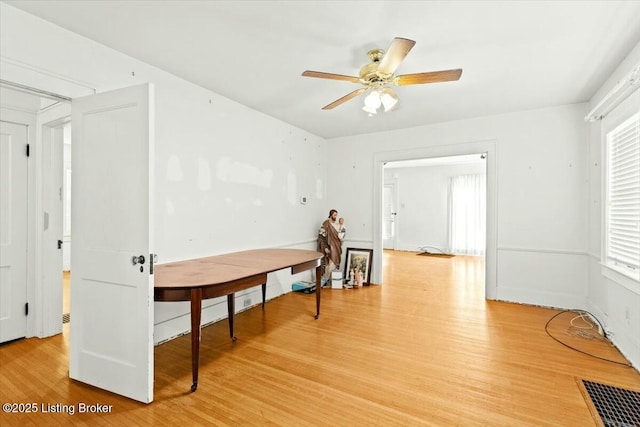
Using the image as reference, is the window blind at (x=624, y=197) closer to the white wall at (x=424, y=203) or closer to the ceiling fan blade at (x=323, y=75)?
the ceiling fan blade at (x=323, y=75)

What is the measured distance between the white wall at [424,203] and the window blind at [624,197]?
5335 mm

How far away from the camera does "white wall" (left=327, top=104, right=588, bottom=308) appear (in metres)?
3.82

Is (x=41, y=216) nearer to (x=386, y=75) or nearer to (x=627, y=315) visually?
(x=386, y=75)

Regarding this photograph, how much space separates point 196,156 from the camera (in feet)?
10.4

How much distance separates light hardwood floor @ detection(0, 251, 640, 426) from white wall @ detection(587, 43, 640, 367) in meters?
0.22

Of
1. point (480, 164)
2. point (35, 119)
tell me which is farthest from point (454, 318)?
point (480, 164)

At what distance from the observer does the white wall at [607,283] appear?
8.11ft

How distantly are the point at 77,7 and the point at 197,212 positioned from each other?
183 centimetres

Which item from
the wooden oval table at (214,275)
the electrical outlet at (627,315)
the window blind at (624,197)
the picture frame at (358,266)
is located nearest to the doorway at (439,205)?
the picture frame at (358,266)

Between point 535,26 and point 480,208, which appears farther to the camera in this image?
point 480,208

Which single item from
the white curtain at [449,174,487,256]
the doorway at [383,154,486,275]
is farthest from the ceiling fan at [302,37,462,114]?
the white curtain at [449,174,487,256]

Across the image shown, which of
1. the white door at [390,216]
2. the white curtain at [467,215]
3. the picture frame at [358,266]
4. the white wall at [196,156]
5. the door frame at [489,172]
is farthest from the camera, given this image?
the white door at [390,216]

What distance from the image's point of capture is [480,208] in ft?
26.2

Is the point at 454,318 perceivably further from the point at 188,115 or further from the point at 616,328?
the point at 188,115
